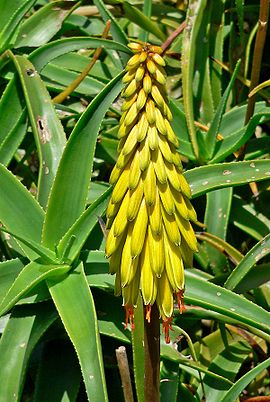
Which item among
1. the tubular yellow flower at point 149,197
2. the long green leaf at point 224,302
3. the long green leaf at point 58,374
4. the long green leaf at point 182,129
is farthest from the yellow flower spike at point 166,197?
the long green leaf at point 182,129

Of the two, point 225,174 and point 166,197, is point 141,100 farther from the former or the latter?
point 225,174

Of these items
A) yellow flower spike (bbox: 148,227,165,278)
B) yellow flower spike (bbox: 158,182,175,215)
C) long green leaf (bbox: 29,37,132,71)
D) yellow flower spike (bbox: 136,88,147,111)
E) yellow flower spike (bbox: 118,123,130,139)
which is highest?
long green leaf (bbox: 29,37,132,71)

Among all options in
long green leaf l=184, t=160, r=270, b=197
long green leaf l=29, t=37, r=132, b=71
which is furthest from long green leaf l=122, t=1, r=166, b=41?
long green leaf l=184, t=160, r=270, b=197

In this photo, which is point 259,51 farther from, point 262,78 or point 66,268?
point 66,268

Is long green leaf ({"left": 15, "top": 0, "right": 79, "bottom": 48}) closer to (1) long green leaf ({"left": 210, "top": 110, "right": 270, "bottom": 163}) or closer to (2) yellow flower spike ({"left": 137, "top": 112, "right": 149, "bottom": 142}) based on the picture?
(1) long green leaf ({"left": 210, "top": 110, "right": 270, "bottom": 163})

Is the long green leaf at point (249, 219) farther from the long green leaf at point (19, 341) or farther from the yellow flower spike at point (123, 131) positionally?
the yellow flower spike at point (123, 131)

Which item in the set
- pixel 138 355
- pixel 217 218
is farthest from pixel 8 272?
pixel 217 218

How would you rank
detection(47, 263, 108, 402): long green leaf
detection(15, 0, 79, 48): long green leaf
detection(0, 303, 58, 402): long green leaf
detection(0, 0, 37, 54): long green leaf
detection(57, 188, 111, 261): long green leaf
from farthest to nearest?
detection(15, 0, 79, 48): long green leaf, detection(0, 0, 37, 54): long green leaf, detection(57, 188, 111, 261): long green leaf, detection(0, 303, 58, 402): long green leaf, detection(47, 263, 108, 402): long green leaf
